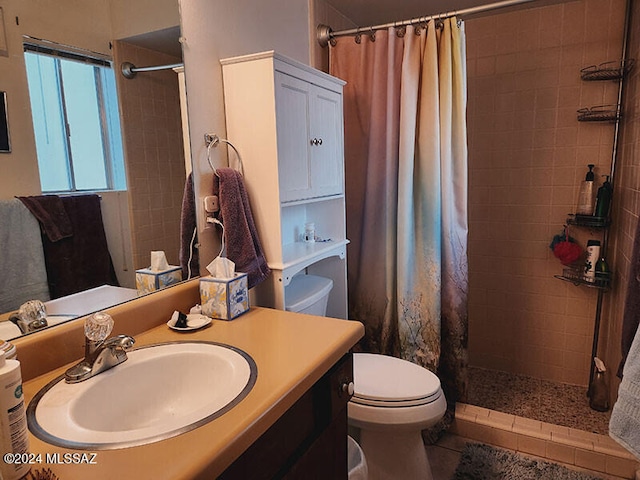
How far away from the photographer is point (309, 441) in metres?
0.99

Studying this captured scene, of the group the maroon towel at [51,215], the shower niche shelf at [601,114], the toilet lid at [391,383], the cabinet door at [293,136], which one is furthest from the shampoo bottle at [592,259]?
the maroon towel at [51,215]

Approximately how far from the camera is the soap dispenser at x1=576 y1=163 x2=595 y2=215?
2283mm

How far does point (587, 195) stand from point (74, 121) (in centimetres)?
236

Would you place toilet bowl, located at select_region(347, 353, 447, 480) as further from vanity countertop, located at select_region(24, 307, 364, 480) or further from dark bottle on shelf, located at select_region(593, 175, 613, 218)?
dark bottle on shelf, located at select_region(593, 175, 613, 218)

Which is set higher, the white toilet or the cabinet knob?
the cabinet knob

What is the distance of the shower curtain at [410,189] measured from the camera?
189 centimetres

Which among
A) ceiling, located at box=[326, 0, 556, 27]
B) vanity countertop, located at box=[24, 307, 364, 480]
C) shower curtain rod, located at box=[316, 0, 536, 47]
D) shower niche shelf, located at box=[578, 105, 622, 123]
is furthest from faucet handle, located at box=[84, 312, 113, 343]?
shower niche shelf, located at box=[578, 105, 622, 123]

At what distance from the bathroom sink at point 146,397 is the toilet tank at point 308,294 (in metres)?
0.56

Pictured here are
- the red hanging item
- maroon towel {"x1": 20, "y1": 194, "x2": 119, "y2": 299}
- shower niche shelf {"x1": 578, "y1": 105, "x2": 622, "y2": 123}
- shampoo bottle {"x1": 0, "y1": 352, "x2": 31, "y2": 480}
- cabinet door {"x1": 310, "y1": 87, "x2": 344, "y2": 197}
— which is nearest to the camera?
shampoo bottle {"x1": 0, "y1": 352, "x2": 31, "y2": 480}

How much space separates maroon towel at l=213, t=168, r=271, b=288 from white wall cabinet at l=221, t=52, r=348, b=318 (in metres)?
0.09

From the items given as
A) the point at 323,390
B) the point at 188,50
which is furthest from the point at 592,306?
the point at 188,50

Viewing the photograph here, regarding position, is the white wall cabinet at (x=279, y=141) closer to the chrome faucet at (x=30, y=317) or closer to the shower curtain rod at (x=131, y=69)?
the shower curtain rod at (x=131, y=69)

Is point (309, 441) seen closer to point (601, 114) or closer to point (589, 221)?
point (589, 221)

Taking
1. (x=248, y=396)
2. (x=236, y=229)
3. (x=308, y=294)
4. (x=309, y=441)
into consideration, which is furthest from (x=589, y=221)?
(x=248, y=396)
